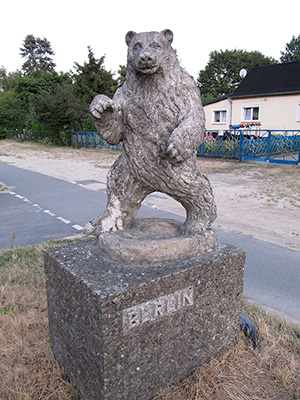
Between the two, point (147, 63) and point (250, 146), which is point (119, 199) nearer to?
point (147, 63)

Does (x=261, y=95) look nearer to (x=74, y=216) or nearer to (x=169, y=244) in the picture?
(x=74, y=216)

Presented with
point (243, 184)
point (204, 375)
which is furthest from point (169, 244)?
point (243, 184)

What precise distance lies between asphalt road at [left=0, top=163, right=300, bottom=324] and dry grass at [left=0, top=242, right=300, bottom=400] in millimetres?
473

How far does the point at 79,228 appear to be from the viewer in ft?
16.5

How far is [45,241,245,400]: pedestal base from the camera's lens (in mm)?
1734

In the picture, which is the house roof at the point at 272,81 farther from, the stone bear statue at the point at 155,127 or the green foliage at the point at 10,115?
the green foliage at the point at 10,115

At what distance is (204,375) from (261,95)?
58.5 ft

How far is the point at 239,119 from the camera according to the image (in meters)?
19.1

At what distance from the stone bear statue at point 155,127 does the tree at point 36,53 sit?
1598 inches

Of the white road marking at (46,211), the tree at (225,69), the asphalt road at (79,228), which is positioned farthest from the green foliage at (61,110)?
the tree at (225,69)

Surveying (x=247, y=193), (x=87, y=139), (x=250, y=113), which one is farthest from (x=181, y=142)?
(x=87, y=139)

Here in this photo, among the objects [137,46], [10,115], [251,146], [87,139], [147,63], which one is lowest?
[251,146]

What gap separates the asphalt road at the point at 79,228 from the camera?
318cm

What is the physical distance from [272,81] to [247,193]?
1303 cm
